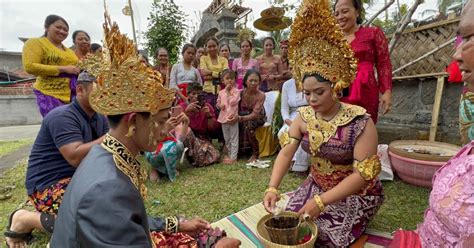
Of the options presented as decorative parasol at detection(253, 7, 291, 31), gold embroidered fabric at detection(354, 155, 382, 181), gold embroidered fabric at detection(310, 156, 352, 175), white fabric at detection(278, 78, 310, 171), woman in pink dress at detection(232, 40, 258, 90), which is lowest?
gold embroidered fabric at detection(310, 156, 352, 175)

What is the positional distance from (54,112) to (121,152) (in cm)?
147

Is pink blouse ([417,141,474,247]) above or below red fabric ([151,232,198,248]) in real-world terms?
above

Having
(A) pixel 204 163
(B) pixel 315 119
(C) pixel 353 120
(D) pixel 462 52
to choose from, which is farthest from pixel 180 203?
(D) pixel 462 52

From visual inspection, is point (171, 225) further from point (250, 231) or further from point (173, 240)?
point (250, 231)

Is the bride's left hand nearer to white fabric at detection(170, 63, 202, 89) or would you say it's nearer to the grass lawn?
the grass lawn

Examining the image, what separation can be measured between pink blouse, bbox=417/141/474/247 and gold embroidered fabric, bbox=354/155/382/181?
0.55m

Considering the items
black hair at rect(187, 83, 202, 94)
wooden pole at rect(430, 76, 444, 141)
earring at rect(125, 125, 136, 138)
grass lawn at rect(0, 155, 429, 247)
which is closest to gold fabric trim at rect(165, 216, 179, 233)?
earring at rect(125, 125, 136, 138)

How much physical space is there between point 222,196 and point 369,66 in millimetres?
2234

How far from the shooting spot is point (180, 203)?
327cm

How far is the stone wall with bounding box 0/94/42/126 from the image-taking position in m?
16.5

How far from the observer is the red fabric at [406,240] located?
1.31 m

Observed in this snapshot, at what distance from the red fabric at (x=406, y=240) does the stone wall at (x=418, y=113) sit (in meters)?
4.14

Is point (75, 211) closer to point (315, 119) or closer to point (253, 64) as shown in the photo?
point (315, 119)

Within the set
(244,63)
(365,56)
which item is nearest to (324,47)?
(365,56)
